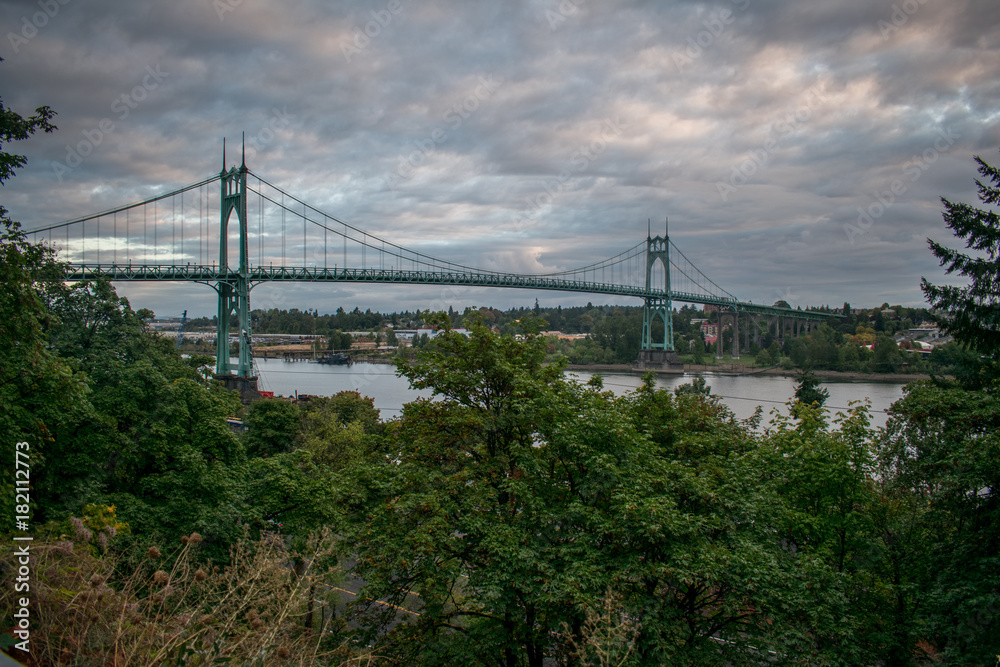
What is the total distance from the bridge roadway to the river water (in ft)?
19.4

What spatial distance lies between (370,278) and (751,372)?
2900 cm

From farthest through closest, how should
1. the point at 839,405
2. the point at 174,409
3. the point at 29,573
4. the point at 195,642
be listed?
the point at 839,405 → the point at 174,409 → the point at 29,573 → the point at 195,642

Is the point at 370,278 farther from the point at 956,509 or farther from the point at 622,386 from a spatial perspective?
the point at 956,509

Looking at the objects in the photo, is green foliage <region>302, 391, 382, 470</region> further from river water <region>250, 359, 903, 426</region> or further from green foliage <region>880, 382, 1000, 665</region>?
green foliage <region>880, 382, 1000, 665</region>

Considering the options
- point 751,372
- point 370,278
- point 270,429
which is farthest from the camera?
point 751,372

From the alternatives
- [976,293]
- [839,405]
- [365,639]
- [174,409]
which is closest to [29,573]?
[365,639]

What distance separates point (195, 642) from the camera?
2.38 meters

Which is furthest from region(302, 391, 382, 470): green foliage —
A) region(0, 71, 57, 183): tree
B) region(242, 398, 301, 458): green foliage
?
region(0, 71, 57, 183): tree

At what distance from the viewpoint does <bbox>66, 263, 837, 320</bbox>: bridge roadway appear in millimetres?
21906

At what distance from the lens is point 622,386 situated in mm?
34938

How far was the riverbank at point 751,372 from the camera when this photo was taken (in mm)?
35344

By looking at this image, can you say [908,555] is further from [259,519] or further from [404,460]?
[259,519]

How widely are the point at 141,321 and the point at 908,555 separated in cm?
1550

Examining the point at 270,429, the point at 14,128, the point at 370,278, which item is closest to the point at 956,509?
the point at 14,128
